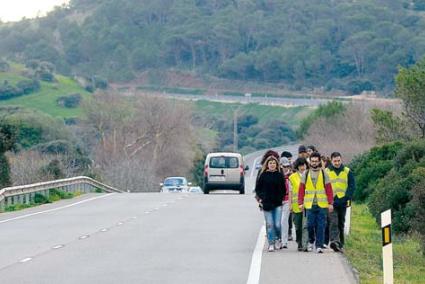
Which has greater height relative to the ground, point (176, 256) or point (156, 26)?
point (156, 26)

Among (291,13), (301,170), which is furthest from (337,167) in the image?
(291,13)

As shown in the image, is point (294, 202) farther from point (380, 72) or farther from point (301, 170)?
Answer: point (380, 72)

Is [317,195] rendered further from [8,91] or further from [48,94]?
[48,94]

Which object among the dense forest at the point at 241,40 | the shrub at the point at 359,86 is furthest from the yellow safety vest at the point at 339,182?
the shrub at the point at 359,86

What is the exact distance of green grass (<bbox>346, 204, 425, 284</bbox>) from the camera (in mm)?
19703

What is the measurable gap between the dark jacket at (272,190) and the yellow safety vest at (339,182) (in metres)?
0.91

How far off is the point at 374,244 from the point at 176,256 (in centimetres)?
667

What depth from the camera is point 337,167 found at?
22.2m

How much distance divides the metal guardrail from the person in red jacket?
54.2 ft

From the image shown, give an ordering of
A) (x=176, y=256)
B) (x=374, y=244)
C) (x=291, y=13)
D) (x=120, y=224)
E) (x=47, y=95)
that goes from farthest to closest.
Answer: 1. (x=291, y=13)
2. (x=47, y=95)
3. (x=120, y=224)
4. (x=374, y=244)
5. (x=176, y=256)

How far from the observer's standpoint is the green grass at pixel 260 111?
419 ft

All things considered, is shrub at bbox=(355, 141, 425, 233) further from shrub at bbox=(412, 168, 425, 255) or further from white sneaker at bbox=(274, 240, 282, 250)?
white sneaker at bbox=(274, 240, 282, 250)

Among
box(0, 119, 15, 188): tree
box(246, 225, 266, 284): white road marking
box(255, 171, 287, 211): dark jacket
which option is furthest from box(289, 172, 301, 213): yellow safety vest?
box(0, 119, 15, 188): tree

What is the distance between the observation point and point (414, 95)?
1911 inches
